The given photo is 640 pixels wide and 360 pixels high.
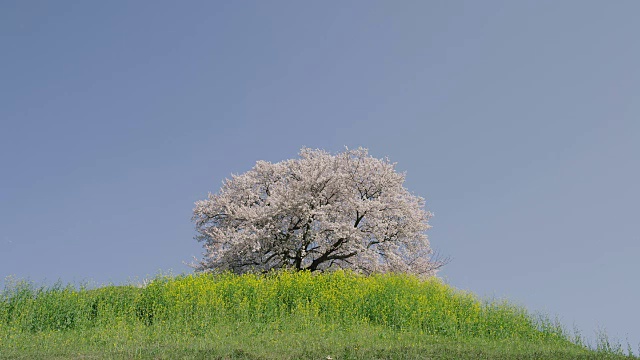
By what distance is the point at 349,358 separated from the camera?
11.2 m

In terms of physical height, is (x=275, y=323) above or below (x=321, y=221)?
below

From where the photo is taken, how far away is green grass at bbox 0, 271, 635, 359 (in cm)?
1239

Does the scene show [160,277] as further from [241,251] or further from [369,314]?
[369,314]

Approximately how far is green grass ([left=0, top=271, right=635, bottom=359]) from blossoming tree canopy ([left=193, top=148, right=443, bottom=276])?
20.2ft

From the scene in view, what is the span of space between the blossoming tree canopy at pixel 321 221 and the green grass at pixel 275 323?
617cm

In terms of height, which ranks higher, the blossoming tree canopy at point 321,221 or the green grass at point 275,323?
the blossoming tree canopy at point 321,221

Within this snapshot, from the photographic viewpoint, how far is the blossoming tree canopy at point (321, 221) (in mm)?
27609

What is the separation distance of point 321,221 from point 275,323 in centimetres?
1225

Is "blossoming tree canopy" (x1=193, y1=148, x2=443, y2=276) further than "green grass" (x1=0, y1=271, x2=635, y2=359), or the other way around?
"blossoming tree canopy" (x1=193, y1=148, x2=443, y2=276)

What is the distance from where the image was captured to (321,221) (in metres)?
27.7

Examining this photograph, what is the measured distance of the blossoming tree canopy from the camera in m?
27.6

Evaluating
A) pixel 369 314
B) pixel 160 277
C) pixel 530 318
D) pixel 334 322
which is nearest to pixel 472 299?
pixel 530 318

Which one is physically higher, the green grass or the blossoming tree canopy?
the blossoming tree canopy

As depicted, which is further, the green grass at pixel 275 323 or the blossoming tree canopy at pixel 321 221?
the blossoming tree canopy at pixel 321 221
